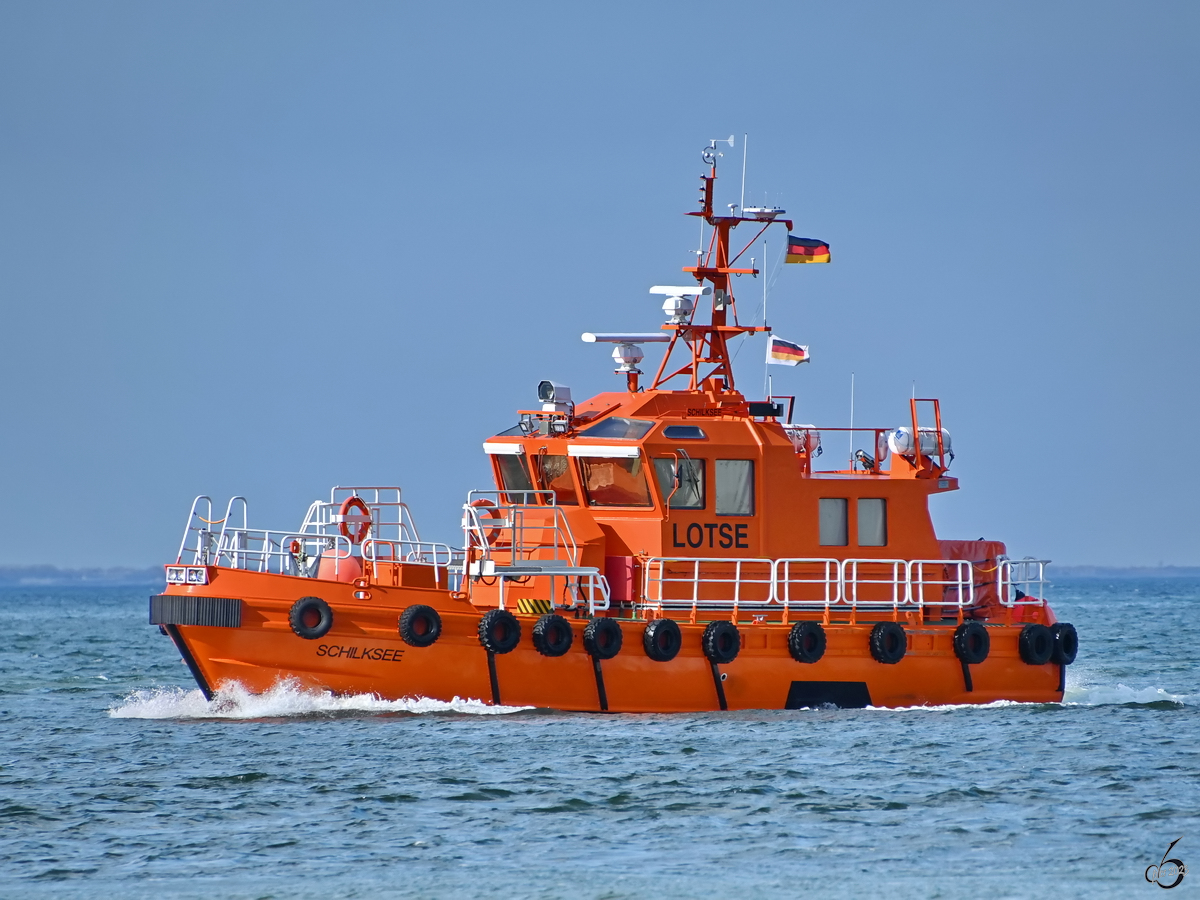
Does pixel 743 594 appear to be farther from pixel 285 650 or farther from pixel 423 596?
pixel 285 650

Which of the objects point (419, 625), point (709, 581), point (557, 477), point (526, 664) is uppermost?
point (557, 477)

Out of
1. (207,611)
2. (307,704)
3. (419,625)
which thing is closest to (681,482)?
(419,625)

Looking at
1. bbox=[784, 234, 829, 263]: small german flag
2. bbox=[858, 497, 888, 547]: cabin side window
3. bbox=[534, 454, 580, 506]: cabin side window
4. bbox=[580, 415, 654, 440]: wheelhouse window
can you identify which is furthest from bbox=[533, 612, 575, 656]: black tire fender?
bbox=[784, 234, 829, 263]: small german flag

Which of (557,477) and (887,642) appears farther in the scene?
(557,477)

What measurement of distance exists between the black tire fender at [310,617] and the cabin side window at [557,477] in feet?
11.2

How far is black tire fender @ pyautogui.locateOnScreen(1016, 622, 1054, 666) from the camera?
20.0 m

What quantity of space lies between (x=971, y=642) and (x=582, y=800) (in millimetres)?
6678

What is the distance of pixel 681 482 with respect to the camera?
1888 cm

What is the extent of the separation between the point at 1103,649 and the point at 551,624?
20900 millimetres

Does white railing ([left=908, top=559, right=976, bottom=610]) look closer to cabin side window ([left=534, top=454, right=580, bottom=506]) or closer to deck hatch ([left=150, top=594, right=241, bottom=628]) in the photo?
cabin side window ([left=534, top=454, right=580, bottom=506])

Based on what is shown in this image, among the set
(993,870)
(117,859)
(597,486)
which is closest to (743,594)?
(597,486)

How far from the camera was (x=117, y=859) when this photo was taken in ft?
40.7

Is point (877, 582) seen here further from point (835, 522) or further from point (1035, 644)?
point (1035, 644)

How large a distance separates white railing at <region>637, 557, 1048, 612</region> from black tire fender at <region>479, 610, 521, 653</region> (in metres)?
1.68
